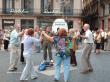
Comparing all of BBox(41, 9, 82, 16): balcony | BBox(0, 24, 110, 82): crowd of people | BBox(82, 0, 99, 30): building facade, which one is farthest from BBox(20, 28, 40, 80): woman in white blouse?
BBox(82, 0, 99, 30): building facade

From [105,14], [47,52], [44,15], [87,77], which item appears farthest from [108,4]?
[87,77]

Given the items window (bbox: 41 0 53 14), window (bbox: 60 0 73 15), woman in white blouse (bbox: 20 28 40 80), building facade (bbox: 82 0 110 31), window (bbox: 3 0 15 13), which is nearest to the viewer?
woman in white blouse (bbox: 20 28 40 80)

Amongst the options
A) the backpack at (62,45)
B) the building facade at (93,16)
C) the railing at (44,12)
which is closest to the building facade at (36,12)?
the railing at (44,12)

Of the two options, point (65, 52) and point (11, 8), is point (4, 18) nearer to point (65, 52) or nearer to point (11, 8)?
point (11, 8)

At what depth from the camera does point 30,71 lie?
12.9 metres

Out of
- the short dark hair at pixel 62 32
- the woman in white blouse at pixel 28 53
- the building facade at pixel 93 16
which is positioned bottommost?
the woman in white blouse at pixel 28 53

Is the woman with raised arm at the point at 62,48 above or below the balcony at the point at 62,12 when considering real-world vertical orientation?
below

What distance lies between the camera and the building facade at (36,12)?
5875cm

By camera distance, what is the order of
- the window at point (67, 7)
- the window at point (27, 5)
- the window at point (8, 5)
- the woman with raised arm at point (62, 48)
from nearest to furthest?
1. the woman with raised arm at point (62, 48)
2. the window at point (8, 5)
3. the window at point (27, 5)
4. the window at point (67, 7)

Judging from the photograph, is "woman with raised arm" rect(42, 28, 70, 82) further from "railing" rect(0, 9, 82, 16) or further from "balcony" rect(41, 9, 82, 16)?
"balcony" rect(41, 9, 82, 16)

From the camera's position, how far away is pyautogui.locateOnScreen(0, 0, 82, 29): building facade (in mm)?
58750

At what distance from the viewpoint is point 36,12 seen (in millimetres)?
59219

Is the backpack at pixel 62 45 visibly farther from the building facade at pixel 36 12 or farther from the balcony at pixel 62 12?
the balcony at pixel 62 12

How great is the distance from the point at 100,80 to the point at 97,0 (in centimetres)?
5756
